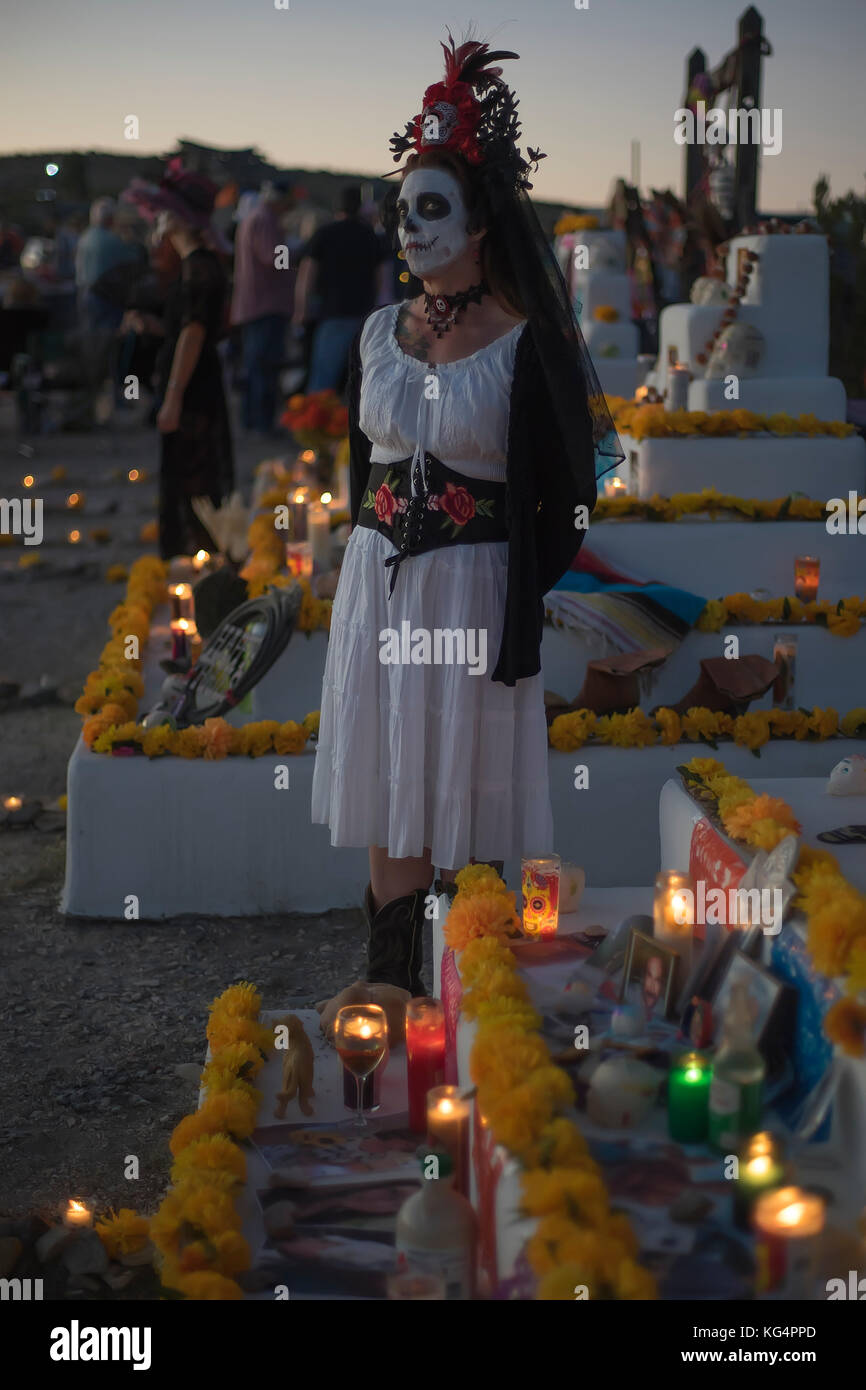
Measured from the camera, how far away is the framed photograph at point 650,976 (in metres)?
2.73

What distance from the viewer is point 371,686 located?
10.6 ft

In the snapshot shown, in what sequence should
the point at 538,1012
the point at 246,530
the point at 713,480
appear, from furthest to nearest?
the point at 246,530 < the point at 713,480 < the point at 538,1012

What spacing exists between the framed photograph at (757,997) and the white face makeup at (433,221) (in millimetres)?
1501

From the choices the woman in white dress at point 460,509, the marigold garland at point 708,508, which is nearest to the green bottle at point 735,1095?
the woman in white dress at point 460,509

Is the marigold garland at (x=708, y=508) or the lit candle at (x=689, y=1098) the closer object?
the lit candle at (x=689, y=1098)

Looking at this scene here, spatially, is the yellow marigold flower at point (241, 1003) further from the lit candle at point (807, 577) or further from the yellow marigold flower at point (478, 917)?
the lit candle at point (807, 577)

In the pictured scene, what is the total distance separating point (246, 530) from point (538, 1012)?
4.95m

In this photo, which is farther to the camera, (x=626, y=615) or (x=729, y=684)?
(x=626, y=615)

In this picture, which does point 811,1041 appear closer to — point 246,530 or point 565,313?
point 565,313

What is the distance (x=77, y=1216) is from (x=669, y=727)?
7.57 feet

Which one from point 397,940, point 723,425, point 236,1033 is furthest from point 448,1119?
point 723,425

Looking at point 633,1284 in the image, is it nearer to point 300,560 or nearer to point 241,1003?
point 241,1003

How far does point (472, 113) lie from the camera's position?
10.3 feet
